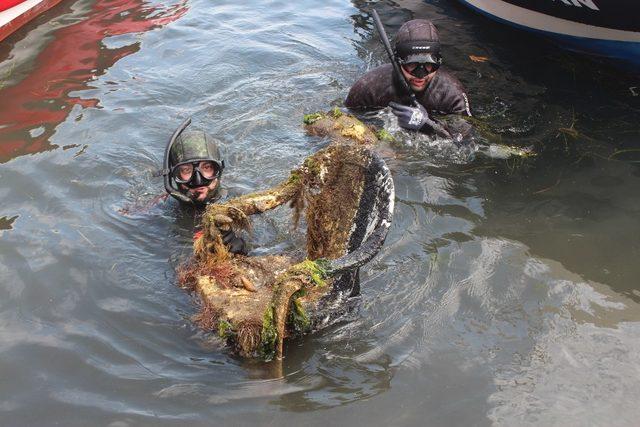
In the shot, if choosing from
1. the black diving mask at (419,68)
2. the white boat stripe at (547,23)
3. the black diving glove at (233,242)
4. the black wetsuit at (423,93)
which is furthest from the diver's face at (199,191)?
the white boat stripe at (547,23)

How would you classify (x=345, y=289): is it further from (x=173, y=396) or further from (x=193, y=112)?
(x=193, y=112)

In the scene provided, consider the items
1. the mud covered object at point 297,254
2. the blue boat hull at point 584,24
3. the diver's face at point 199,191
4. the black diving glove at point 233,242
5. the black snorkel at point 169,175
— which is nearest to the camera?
the mud covered object at point 297,254

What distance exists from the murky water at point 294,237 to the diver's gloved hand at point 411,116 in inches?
8.4

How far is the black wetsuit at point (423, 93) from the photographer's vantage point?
631 centimetres

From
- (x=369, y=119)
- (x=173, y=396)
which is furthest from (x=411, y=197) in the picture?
(x=173, y=396)

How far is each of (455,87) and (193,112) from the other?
2.80 m

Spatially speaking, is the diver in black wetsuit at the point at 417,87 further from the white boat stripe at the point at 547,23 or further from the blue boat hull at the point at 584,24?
the white boat stripe at the point at 547,23

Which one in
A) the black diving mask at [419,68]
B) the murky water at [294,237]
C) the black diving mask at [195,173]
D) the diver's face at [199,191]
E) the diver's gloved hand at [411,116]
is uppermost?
the black diving mask at [419,68]

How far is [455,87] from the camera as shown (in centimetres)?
635

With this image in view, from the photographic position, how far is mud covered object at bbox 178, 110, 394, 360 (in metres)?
3.75

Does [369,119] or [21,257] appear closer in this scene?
[21,257]

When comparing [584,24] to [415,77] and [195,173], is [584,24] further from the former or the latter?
[195,173]

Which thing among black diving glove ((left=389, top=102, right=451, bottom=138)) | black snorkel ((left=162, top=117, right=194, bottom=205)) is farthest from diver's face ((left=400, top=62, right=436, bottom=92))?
black snorkel ((left=162, top=117, right=194, bottom=205))

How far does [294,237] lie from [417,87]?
212 cm
